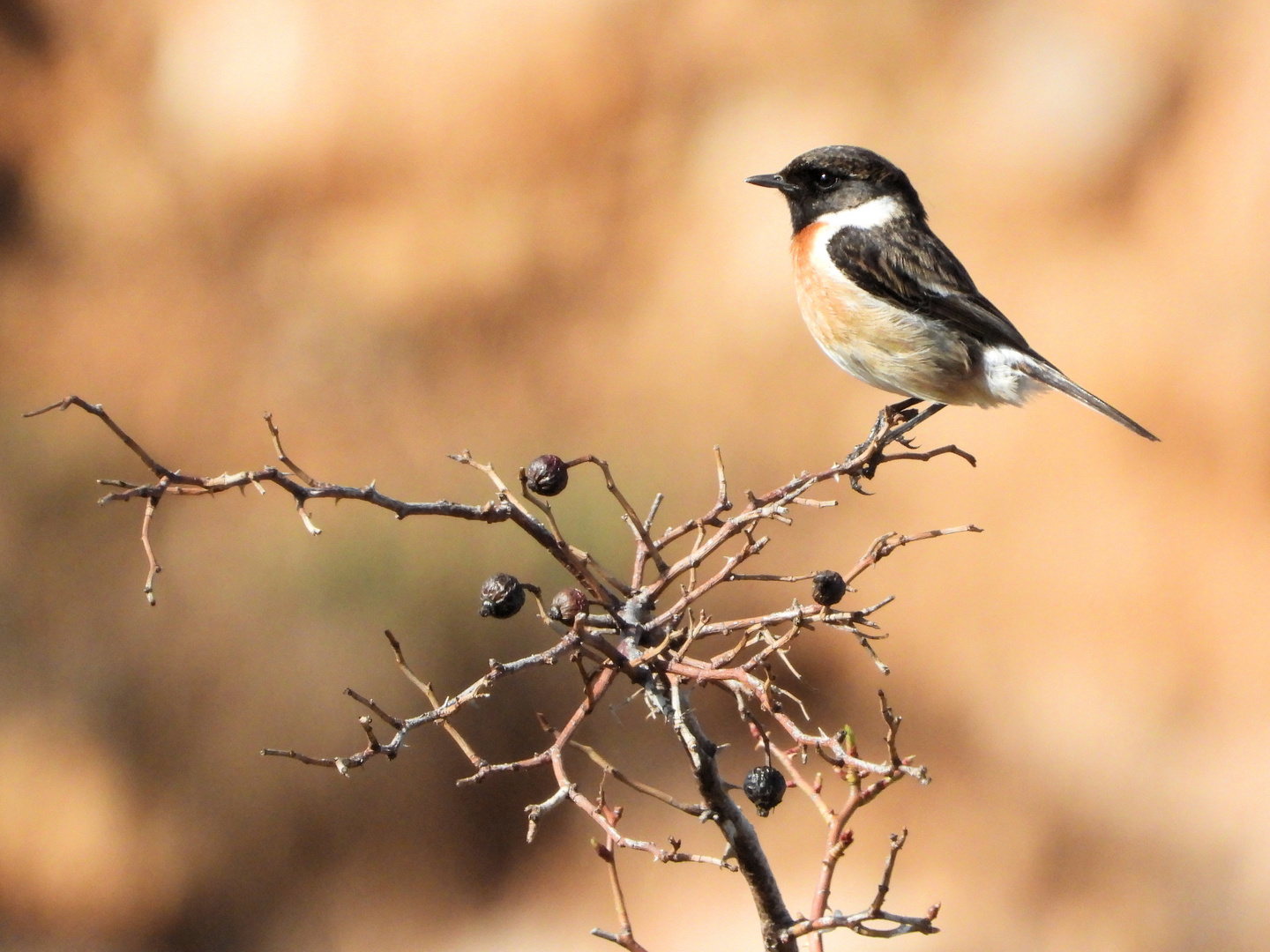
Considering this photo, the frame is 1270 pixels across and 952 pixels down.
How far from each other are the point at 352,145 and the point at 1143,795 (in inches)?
255

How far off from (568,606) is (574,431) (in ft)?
19.1

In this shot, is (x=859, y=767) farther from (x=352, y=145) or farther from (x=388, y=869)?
(x=352, y=145)

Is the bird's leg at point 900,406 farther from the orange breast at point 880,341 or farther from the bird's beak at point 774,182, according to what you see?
the bird's beak at point 774,182

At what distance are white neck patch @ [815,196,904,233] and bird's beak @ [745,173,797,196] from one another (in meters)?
0.15

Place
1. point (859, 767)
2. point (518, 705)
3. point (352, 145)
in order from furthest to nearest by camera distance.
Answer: point (352, 145)
point (518, 705)
point (859, 767)

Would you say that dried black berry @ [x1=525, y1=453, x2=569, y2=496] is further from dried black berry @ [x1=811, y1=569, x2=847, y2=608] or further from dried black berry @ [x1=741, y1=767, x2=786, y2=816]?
dried black berry @ [x1=741, y1=767, x2=786, y2=816]

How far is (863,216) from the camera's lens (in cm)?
401

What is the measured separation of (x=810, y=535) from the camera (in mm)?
7074

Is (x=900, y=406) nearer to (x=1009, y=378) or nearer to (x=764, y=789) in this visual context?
(x=1009, y=378)

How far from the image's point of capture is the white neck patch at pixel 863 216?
157 inches

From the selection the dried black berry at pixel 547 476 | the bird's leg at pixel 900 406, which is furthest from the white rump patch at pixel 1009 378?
the dried black berry at pixel 547 476

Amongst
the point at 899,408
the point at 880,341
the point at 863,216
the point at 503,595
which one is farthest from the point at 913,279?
the point at 503,595

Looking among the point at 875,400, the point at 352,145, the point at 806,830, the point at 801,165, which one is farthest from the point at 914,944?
the point at 352,145

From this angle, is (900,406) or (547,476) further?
(900,406)
